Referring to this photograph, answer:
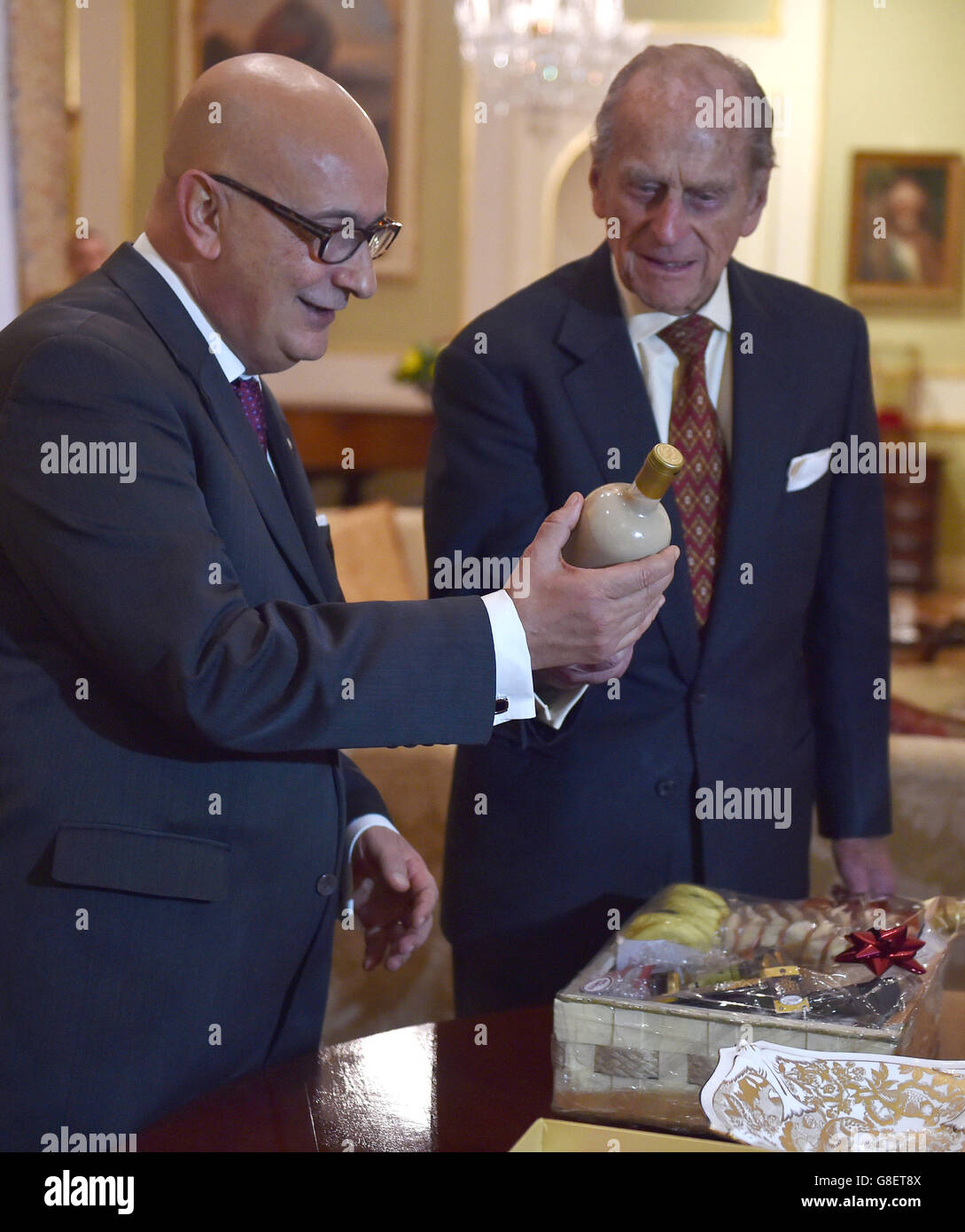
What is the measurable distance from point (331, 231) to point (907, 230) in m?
7.75

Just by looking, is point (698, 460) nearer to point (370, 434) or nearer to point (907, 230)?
point (370, 434)

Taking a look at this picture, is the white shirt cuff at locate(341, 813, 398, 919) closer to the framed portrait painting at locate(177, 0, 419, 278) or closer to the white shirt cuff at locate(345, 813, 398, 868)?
the white shirt cuff at locate(345, 813, 398, 868)

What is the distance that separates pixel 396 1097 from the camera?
1.17 meters

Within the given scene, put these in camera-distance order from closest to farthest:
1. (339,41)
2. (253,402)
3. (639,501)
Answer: (639,501) < (253,402) < (339,41)

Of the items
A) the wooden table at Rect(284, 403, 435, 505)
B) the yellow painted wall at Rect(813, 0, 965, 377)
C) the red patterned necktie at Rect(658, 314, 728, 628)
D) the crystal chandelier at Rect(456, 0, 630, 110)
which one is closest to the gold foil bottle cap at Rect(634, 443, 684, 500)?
the red patterned necktie at Rect(658, 314, 728, 628)

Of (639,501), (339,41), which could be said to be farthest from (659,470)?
(339,41)

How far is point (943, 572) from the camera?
8.53m

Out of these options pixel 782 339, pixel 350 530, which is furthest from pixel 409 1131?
pixel 350 530

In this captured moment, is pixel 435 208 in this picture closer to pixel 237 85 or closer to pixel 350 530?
pixel 350 530

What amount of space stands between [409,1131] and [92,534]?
0.57 m

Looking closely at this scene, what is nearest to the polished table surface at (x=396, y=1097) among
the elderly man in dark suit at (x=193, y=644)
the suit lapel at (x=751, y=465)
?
the elderly man in dark suit at (x=193, y=644)

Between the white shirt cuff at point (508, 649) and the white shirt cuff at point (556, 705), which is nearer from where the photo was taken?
the white shirt cuff at point (508, 649)

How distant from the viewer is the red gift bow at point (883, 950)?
46.4 inches

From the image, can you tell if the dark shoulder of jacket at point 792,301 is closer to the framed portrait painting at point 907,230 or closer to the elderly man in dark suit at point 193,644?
the elderly man in dark suit at point 193,644
